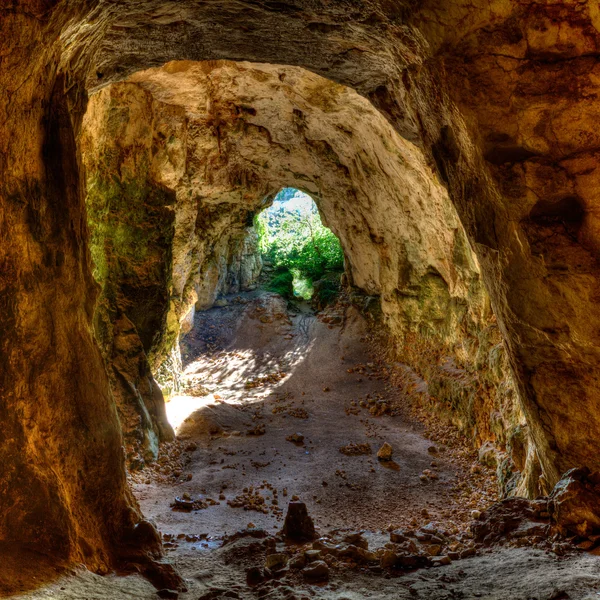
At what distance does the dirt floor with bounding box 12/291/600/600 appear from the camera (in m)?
3.17

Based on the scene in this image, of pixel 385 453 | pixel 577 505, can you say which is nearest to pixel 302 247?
pixel 385 453

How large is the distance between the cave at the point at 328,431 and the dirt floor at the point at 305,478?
1.7 inches

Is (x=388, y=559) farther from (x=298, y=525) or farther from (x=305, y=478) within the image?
(x=305, y=478)

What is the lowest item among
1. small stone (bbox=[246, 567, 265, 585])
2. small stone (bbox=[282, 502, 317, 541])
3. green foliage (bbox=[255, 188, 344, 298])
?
small stone (bbox=[282, 502, 317, 541])

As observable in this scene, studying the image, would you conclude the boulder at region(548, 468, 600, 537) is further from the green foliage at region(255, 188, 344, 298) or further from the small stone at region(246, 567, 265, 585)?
the green foliage at region(255, 188, 344, 298)

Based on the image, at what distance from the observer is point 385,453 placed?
27.6ft

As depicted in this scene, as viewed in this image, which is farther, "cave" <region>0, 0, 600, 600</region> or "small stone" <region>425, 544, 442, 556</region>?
"small stone" <region>425, 544, 442, 556</region>

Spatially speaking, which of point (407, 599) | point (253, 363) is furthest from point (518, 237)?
point (253, 363)

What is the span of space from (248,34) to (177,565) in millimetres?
5024

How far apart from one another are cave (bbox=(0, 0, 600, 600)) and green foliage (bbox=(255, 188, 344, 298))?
9915mm

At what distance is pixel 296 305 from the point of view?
1906 cm

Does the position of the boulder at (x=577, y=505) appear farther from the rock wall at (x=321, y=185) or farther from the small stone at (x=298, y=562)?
the rock wall at (x=321, y=185)

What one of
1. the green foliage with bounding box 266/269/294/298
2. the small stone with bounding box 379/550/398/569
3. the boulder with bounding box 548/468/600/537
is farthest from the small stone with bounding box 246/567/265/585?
the green foliage with bounding box 266/269/294/298

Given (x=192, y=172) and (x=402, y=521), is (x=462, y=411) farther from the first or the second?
(x=192, y=172)
